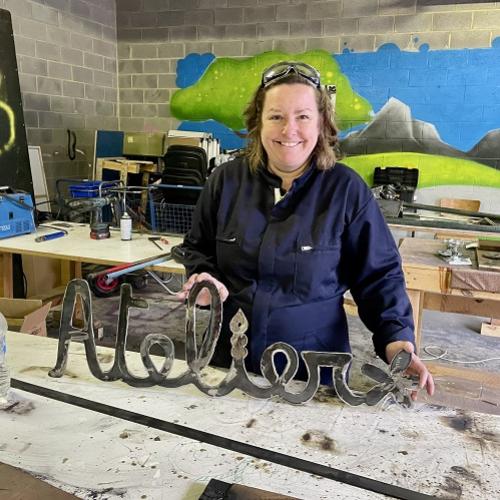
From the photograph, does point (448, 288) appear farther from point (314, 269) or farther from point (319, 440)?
point (319, 440)

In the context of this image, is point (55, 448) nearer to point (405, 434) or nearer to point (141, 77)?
point (405, 434)

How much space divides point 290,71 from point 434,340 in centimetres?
303

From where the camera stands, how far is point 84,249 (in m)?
3.04

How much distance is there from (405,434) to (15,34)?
16.3 ft

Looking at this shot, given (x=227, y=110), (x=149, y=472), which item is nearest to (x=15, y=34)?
(x=227, y=110)

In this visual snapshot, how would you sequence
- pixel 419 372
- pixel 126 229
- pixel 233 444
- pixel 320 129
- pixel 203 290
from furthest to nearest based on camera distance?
1. pixel 126 229
2. pixel 320 129
3. pixel 203 290
4. pixel 419 372
5. pixel 233 444

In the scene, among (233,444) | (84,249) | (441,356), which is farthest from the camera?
(441,356)

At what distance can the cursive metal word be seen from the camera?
46.9 inches

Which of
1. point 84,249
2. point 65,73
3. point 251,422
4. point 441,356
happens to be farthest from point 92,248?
point 65,73

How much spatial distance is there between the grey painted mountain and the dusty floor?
1.72 meters

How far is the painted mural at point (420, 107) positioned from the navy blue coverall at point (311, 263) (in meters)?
4.01

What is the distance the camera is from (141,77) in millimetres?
6160

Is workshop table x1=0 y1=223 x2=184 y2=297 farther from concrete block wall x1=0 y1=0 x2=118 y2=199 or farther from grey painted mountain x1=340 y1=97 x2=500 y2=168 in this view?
grey painted mountain x1=340 y1=97 x2=500 y2=168

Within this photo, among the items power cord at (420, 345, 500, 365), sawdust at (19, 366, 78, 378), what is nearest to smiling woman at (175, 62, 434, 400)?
sawdust at (19, 366, 78, 378)
